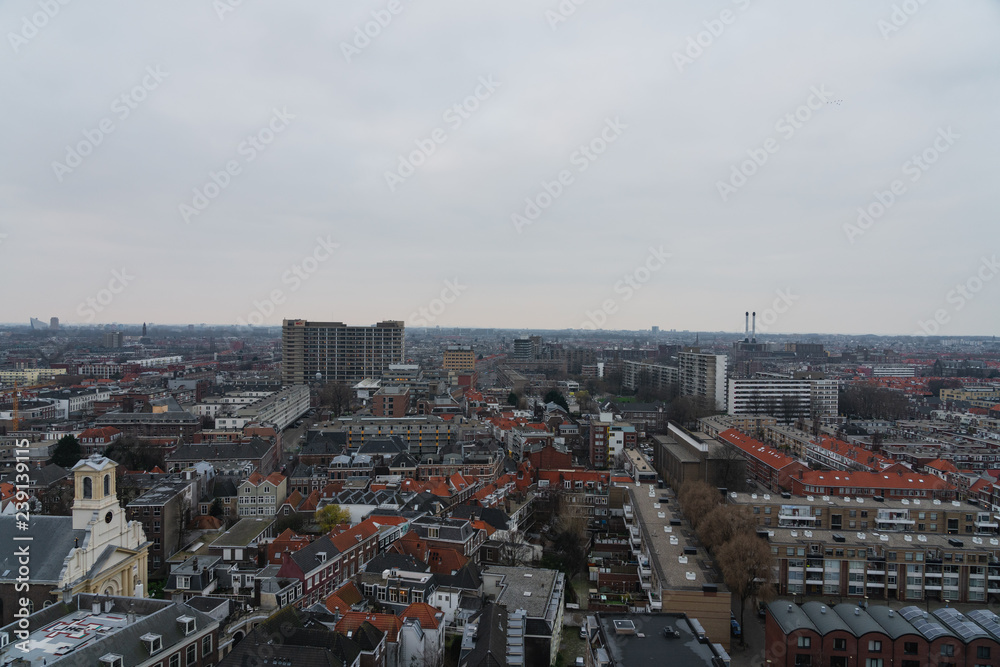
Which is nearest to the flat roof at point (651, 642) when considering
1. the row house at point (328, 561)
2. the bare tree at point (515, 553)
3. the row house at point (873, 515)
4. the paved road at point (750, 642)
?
the paved road at point (750, 642)

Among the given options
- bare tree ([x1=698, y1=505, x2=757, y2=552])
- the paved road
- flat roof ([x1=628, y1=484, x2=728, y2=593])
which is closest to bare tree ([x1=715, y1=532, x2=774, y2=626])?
flat roof ([x1=628, y1=484, x2=728, y2=593])

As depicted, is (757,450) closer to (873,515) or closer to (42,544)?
(873,515)

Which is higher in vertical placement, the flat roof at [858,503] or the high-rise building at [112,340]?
the high-rise building at [112,340]

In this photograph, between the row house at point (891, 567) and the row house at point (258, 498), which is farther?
the row house at point (258, 498)

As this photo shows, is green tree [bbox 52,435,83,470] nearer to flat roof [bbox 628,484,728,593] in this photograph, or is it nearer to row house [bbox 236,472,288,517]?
row house [bbox 236,472,288,517]

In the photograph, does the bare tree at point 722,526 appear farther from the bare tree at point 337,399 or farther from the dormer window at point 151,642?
the bare tree at point 337,399

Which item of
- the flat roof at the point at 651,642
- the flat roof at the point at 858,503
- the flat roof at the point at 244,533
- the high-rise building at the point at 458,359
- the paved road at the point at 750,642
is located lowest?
the paved road at the point at 750,642

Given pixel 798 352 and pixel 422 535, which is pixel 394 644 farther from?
pixel 798 352
